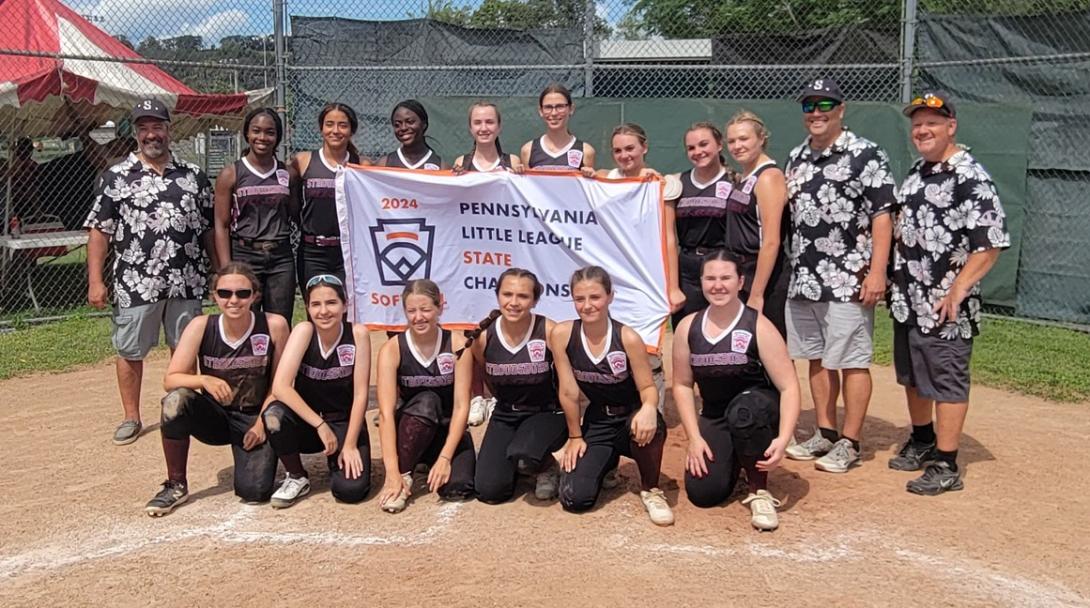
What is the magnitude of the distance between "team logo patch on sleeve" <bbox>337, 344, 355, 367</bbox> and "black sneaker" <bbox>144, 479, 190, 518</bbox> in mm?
946

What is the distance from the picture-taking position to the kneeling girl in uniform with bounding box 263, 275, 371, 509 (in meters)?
4.45

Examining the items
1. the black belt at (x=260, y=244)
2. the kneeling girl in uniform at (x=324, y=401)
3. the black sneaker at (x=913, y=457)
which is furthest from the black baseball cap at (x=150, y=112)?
the black sneaker at (x=913, y=457)

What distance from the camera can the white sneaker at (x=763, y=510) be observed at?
411 cm

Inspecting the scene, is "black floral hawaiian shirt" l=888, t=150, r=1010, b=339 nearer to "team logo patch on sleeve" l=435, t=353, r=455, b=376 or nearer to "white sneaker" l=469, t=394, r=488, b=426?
"team logo patch on sleeve" l=435, t=353, r=455, b=376

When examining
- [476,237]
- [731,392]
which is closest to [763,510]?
[731,392]

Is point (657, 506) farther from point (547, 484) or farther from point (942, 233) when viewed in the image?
point (942, 233)

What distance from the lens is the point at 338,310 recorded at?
456 cm

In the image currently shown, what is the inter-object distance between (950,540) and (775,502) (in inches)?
29.0

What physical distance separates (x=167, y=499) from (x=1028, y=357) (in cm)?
642

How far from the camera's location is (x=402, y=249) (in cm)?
572

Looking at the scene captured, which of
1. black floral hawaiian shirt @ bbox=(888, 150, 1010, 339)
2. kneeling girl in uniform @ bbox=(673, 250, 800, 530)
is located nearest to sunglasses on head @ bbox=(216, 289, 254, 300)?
kneeling girl in uniform @ bbox=(673, 250, 800, 530)

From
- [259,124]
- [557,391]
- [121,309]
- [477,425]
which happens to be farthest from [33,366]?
[557,391]

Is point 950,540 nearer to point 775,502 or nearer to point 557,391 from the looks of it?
point 775,502

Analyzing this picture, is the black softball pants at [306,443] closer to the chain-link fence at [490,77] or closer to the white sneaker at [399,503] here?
the white sneaker at [399,503]
